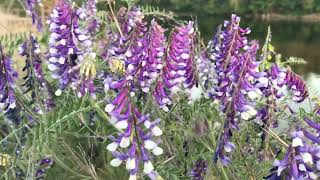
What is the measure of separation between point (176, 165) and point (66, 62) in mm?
528

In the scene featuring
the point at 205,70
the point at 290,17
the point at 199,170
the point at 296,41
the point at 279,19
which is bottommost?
the point at 279,19

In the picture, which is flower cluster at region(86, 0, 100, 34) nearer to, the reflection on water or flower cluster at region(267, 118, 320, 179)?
flower cluster at region(267, 118, 320, 179)

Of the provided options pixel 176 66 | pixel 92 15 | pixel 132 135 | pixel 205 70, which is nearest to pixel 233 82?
pixel 176 66

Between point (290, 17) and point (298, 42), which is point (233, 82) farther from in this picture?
point (290, 17)

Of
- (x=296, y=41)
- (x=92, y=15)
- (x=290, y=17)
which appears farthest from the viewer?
(x=290, y=17)

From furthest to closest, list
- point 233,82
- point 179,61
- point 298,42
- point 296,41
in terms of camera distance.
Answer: point 296,41 < point 298,42 < point 179,61 < point 233,82

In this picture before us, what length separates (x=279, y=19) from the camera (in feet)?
120

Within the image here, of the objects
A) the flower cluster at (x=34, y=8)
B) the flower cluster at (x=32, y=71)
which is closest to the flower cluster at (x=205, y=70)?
the flower cluster at (x=32, y=71)

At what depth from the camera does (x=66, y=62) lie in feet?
6.00

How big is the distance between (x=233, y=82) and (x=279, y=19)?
36340 millimetres

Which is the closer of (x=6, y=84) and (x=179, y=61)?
(x=179, y=61)

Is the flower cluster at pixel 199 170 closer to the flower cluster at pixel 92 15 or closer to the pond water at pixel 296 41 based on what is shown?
the flower cluster at pixel 92 15

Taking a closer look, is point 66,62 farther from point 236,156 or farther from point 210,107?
point 236,156

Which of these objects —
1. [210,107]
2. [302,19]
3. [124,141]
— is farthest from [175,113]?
[302,19]
